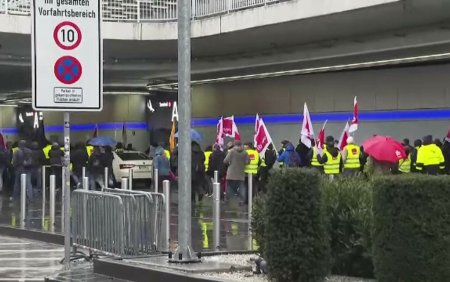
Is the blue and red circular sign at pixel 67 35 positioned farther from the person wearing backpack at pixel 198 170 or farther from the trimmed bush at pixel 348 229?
the person wearing backpack at pixel 198 170

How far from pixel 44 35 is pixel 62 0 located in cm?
52

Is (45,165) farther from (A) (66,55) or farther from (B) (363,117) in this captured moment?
(A) (66,55)

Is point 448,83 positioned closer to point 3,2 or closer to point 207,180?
point 207,180

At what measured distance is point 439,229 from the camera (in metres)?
6.59

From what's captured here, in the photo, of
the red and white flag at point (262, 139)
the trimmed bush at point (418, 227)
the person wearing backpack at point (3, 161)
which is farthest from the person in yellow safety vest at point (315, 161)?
the trimmed bush at point (418, 227)

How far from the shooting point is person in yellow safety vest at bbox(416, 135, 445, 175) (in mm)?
19000

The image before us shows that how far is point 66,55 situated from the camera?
9.73m

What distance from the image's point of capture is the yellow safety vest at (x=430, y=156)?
19016 mm

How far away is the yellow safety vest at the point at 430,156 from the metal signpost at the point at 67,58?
451 inches

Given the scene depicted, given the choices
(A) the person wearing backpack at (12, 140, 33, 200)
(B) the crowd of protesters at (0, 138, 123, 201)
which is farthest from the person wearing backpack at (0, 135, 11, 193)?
(A) the person wearing backpack at (12, 140, 33, 200)

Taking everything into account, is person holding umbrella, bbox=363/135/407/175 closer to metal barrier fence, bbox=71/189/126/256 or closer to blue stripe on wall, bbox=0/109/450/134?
metal barrier fence, bbox=71/189/126/256

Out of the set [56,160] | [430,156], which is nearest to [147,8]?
[56,160]

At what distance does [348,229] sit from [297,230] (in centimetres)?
100

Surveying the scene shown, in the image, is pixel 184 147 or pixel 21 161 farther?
pixel 21 161
